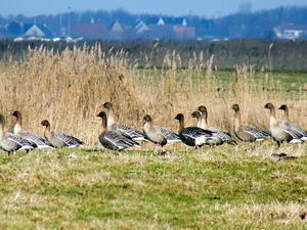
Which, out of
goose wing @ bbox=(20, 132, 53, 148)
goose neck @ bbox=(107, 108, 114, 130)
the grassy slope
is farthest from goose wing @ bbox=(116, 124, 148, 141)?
the grassy slope

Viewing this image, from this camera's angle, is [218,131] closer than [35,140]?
No

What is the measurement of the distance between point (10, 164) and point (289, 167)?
4248 mm

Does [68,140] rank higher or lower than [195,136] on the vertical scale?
lower

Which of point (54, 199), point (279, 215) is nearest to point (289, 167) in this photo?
point (279, 215)

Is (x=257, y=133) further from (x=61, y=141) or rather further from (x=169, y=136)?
(x=61, y=141)

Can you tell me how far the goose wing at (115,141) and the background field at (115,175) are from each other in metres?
0.18

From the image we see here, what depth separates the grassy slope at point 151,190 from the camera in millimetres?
10469

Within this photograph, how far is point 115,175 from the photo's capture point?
1274 centimetres

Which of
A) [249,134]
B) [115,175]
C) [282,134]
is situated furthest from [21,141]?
[249,134]

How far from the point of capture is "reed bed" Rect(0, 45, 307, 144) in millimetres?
19750

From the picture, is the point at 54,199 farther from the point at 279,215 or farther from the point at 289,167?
the point at 289,167

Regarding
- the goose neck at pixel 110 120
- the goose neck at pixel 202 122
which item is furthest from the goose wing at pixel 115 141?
the goose neck at pixel 202 122

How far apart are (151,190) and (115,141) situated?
322 cm

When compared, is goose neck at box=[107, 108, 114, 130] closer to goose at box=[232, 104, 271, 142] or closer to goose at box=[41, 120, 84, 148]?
goose at box=[41, 120, 84, 148]
